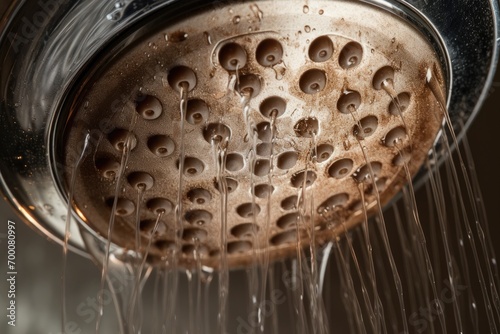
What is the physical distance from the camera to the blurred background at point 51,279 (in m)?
0.91

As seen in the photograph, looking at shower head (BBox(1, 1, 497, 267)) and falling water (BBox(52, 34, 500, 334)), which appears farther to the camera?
falling water (BBox(52, 34, 500, 334))

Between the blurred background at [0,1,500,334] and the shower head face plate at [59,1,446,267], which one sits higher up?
the blurred background at [0,1,500,334]

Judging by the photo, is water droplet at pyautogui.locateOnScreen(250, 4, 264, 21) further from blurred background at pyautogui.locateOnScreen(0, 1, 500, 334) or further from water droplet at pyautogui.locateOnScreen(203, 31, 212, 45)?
blurred background at pyautogui.locateOnScreen(0, 1, 500, 334)

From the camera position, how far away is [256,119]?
50cm

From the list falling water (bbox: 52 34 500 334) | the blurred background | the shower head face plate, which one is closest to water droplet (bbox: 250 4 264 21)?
the shower head face plate

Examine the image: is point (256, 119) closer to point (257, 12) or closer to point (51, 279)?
point (257, 12)

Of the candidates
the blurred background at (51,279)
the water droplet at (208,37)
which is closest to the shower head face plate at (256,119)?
the water droplet at (208,37)

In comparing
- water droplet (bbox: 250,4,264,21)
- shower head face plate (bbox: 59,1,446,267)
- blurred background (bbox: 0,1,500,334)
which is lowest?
shower head face plate (bbox: 59,1,446,267)

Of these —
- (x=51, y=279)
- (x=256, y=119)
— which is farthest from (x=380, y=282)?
(x=256, y=119)

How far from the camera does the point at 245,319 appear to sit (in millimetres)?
1104

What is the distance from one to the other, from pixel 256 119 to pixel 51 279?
57cm

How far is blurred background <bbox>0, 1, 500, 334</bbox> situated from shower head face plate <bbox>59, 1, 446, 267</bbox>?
1.12 feet

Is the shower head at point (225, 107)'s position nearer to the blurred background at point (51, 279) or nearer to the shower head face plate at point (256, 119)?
the shower head face plate at point (256, 119)

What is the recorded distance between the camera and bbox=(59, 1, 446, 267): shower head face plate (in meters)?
0.46
